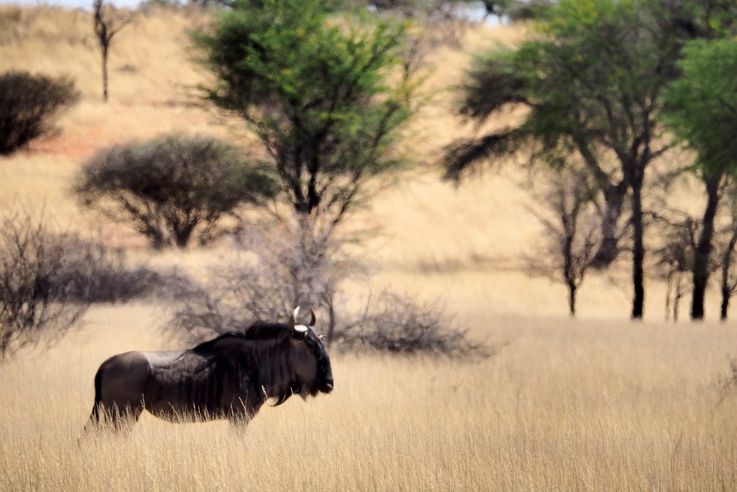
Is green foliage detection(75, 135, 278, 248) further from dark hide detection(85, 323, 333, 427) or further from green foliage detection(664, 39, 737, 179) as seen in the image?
dark hide detection(85, 323, 333, 427)

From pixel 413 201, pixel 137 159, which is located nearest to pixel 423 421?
pixel 137 159

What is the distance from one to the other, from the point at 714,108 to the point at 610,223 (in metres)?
12.2

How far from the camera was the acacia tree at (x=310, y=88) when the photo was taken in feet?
72.6

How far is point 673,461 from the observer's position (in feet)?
22.3

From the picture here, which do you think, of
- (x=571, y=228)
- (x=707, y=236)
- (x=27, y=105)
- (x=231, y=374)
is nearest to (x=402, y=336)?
(x=231, y=374)

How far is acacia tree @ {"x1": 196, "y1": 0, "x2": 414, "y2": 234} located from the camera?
22.1 meters

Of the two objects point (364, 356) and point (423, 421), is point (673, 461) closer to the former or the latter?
point (423, 421)

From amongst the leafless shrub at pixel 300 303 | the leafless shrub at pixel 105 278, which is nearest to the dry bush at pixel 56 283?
the leafless shrub at pixel 105 278

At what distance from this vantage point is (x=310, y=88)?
2242 centimetres

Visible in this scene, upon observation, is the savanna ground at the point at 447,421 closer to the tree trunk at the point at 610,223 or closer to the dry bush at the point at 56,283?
the dry bush at the point at 56,283

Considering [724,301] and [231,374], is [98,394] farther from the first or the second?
[724,301]

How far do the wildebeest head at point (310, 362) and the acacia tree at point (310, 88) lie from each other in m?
14.3

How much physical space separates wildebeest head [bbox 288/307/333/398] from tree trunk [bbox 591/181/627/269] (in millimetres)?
21082

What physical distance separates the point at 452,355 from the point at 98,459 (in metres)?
7.62
